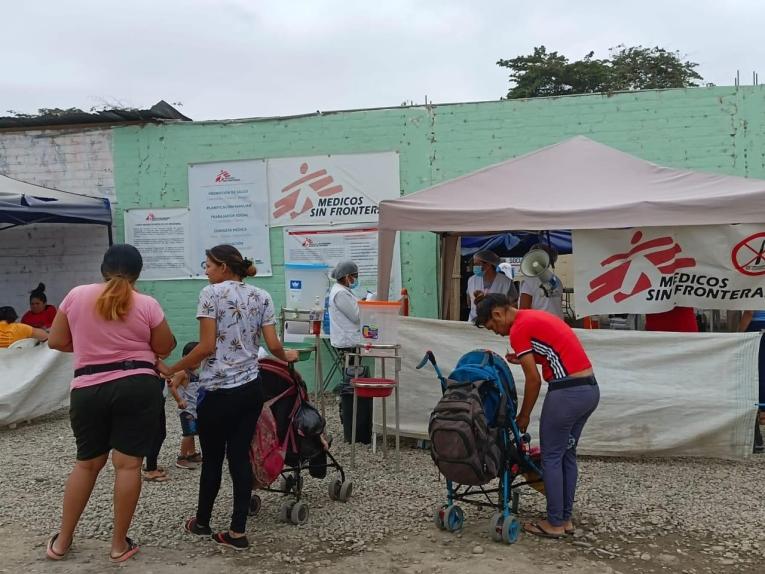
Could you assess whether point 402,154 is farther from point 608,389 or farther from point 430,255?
point 608,389

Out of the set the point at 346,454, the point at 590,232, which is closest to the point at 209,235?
the point at 346,454

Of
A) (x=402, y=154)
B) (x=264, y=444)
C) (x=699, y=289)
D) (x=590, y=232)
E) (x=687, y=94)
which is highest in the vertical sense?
(x=687, y=94)

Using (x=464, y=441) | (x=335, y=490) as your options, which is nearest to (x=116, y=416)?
(x=335, y=490)

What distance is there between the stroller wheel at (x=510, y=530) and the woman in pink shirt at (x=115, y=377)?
6.73 feet

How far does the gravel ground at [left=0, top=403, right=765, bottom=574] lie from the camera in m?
4.11

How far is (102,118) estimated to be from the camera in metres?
9.72

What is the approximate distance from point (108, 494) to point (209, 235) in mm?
4835

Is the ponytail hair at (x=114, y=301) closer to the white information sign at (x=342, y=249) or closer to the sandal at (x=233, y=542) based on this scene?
the sandal at (x=233, y=542)

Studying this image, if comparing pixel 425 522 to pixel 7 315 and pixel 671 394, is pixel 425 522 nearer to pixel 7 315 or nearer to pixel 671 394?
pixel 671 394

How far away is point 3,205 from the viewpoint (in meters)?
8.04

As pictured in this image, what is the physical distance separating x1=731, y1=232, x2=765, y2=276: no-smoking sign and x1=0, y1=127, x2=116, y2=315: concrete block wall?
7.62m

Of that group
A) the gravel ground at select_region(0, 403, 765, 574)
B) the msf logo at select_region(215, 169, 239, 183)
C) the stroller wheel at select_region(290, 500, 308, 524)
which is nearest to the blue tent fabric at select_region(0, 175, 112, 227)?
the msf logo at select_region(215, 169, 239, 183)

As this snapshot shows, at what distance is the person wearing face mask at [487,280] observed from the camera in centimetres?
750

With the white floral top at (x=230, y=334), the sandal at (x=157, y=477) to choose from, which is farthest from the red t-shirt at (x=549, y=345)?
the sandal at (x=157, y=477)
